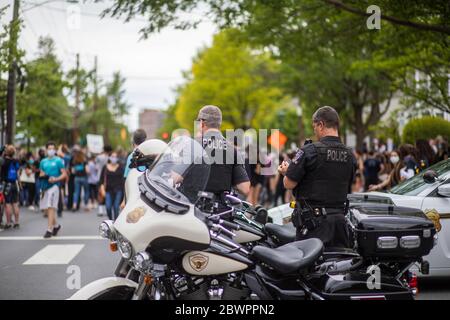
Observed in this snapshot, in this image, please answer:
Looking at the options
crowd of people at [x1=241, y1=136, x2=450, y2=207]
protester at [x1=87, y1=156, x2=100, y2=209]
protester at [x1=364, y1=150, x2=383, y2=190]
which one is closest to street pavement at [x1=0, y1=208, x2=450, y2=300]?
crowd of people at [x1=241, y1=136, x2=450, y2=207]

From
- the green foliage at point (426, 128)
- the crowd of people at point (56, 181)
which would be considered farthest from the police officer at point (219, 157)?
the green foliage at point (426, 128)

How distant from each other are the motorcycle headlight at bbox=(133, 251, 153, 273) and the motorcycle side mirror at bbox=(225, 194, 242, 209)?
1483 mm

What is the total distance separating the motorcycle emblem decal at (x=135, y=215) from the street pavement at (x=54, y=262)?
0.77 m

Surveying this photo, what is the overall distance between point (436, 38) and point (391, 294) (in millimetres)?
10150

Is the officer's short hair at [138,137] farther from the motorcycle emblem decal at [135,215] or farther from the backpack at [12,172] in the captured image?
the backpack at [12,172]

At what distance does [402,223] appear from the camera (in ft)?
15.4

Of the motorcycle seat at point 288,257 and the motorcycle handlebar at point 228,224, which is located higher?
the motorcycle handlebar at point 228,224

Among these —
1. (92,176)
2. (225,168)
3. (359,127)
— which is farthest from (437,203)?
(359,127)

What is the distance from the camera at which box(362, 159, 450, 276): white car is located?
7.38m

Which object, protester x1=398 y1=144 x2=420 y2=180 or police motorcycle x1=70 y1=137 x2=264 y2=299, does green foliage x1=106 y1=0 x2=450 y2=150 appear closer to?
protester x1=398 y1=144 x2=420 y2=180

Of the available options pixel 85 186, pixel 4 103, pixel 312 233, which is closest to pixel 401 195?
pixel 312 233

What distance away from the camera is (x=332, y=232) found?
565cm

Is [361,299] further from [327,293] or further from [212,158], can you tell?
[212,158]

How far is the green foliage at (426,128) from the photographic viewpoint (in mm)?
19062
